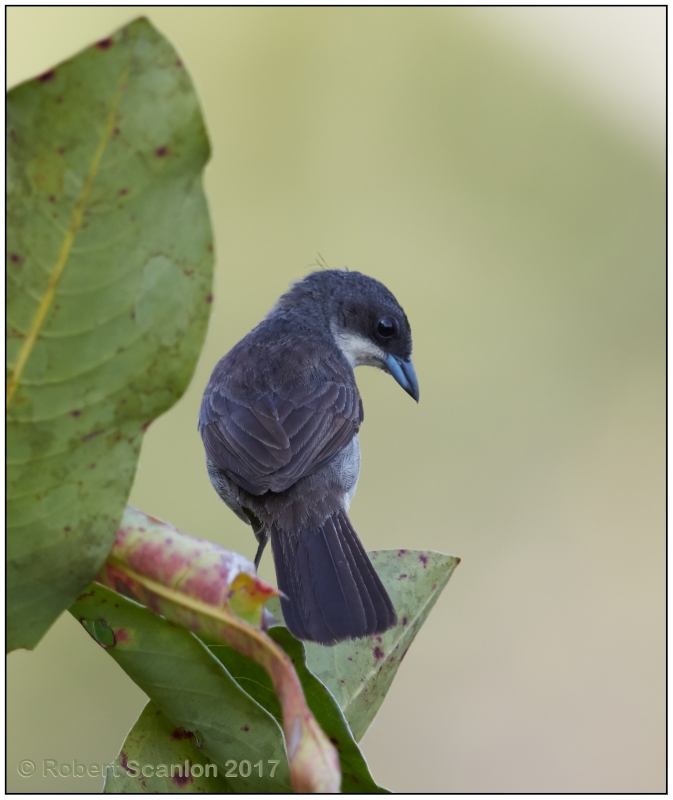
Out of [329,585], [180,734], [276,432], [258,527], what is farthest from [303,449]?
[180,734]

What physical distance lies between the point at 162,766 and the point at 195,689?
217 mm

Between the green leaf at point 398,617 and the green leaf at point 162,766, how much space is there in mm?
445

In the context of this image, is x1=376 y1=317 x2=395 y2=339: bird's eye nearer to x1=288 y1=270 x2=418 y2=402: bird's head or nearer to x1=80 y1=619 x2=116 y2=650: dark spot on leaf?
x1=288 y1=270 x2=418 y2=402: bird's head

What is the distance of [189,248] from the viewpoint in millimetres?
1077

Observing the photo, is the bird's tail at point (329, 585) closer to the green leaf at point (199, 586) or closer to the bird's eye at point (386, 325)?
the green leaf at point (199, 586)

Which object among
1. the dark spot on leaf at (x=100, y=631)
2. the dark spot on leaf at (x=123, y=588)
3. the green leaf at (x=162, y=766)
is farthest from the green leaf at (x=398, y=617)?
the dark spot on leaf at (x=123, y=588)

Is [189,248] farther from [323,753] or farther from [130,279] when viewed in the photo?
[323,753]

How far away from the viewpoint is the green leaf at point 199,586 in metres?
1.09

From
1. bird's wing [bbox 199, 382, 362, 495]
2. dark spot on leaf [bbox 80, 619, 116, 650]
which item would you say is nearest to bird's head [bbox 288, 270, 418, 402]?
bird's wing [bbox 199, 382, 362, 495]

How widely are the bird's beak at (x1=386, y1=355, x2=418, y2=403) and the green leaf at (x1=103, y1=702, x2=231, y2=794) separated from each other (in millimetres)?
3040

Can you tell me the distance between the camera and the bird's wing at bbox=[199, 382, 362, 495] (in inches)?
125

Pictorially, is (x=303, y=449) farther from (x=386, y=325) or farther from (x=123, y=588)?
(x=123, y=588)

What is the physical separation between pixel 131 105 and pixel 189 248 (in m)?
0.19

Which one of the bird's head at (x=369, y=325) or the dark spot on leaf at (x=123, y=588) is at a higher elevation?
the bird's head at (x=369, y=325)
